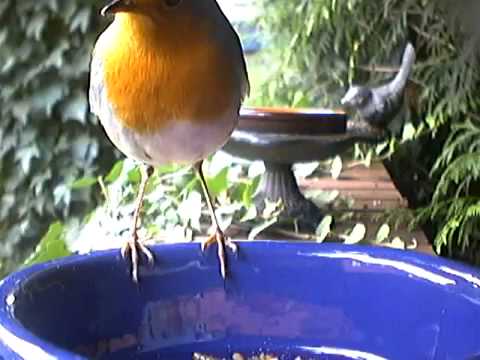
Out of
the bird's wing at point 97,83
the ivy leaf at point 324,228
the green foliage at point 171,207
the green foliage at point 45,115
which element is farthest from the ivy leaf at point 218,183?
the green foliage at point 45,115

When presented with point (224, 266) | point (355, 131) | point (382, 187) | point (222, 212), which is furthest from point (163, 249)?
point (382, 187)

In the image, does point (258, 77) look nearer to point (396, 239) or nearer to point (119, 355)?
point (396, 239)

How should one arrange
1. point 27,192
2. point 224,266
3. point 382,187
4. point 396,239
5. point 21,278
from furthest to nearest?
point 27,192 → point 382,187 → point 396,239 → point 224,266 → point 21,278

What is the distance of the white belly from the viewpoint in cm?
59

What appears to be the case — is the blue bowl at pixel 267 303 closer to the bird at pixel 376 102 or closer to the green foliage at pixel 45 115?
the bird at pixel 376 102

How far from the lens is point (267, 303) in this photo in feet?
1.93

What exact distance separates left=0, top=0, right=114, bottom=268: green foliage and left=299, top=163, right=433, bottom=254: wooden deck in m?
0.75

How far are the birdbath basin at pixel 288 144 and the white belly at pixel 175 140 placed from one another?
486 millimetres

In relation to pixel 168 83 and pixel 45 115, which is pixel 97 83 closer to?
pixel 168 83

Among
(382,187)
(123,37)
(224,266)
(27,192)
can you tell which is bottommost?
(27,192)

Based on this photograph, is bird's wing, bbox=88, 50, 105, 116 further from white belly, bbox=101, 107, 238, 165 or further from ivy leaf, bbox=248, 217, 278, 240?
ivy leaf, bbox=248, 217, 278, 240

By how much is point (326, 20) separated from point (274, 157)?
495 millimetres

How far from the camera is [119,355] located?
0.56 metres

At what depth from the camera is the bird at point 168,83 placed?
0.55 metres
